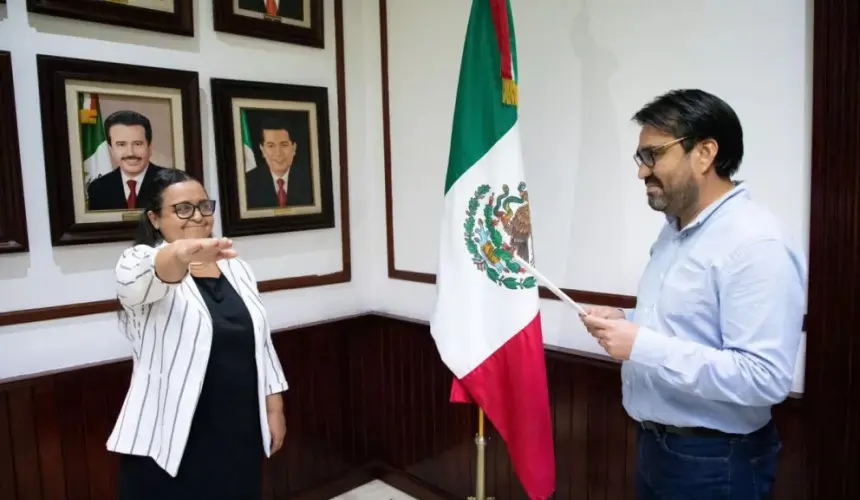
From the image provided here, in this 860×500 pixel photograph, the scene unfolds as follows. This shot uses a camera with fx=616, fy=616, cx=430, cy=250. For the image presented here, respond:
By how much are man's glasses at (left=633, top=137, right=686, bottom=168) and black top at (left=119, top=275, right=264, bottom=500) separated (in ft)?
3.40

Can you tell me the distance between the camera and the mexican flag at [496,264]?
71.5 inches

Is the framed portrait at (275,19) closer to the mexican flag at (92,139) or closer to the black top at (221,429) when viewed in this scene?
the mexican flag at (92,139)

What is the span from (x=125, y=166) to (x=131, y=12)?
1.65 feet

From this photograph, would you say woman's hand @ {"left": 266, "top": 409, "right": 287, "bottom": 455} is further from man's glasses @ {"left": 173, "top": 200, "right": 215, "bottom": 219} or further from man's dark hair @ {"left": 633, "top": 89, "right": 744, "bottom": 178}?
man's dark hair @ {"left": 633, "top": 89, "right": 744, "bottom": 178}

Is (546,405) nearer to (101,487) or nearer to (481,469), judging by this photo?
(481,469)

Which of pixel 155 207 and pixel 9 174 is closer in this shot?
pixel 155 207

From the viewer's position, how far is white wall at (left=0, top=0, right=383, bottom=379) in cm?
186

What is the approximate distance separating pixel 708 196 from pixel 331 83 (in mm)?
1777

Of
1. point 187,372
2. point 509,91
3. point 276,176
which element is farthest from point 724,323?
point 276,176

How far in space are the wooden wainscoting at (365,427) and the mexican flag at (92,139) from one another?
63 centimetres

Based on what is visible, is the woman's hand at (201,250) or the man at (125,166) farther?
the man at (125,166)

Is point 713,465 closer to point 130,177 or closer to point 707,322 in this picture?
point 707,322

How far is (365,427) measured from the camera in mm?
2777

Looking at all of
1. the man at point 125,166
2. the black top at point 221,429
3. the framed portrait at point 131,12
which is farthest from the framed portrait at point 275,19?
the black top at point 221,429
